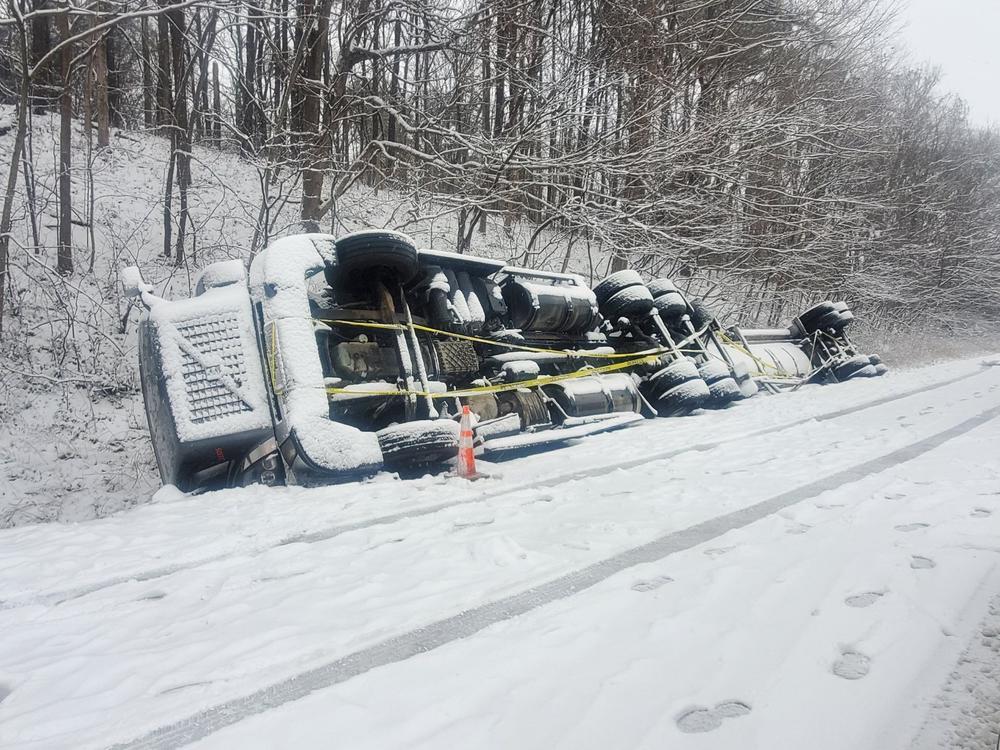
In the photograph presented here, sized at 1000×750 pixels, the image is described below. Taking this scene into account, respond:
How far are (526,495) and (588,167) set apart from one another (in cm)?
749

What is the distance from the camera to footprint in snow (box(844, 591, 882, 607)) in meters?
1.96

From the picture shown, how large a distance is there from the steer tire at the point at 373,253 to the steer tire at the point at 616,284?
3.46 metres

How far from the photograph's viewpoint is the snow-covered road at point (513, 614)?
1.49 m

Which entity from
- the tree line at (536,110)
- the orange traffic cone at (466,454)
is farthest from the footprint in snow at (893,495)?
the tree line at (536,110)

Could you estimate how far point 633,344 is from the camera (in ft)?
26.5

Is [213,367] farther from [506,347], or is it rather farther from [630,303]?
[630,303]

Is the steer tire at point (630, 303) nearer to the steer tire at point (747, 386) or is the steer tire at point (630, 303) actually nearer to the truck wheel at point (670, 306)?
the truck wheel at point (670, 306)

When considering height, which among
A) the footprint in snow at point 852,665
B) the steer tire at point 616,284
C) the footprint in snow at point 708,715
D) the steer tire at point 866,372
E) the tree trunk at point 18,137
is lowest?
the steer tire at point 866,372

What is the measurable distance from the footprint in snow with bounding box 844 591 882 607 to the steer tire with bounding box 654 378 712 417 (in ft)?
17.7

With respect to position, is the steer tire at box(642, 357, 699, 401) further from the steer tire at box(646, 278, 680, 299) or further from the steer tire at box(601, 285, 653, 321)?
the steer tire at box(646, 278, 680, 299)

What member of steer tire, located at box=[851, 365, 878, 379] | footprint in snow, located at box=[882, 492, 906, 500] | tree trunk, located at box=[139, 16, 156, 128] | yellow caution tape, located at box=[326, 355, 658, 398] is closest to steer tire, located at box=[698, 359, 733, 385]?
yellow caution tape, located at box=[326, 355, 658, 398]

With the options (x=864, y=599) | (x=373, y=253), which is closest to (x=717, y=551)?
(x=864, y=599)

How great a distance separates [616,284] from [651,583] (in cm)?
605

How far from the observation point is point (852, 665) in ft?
5.31
